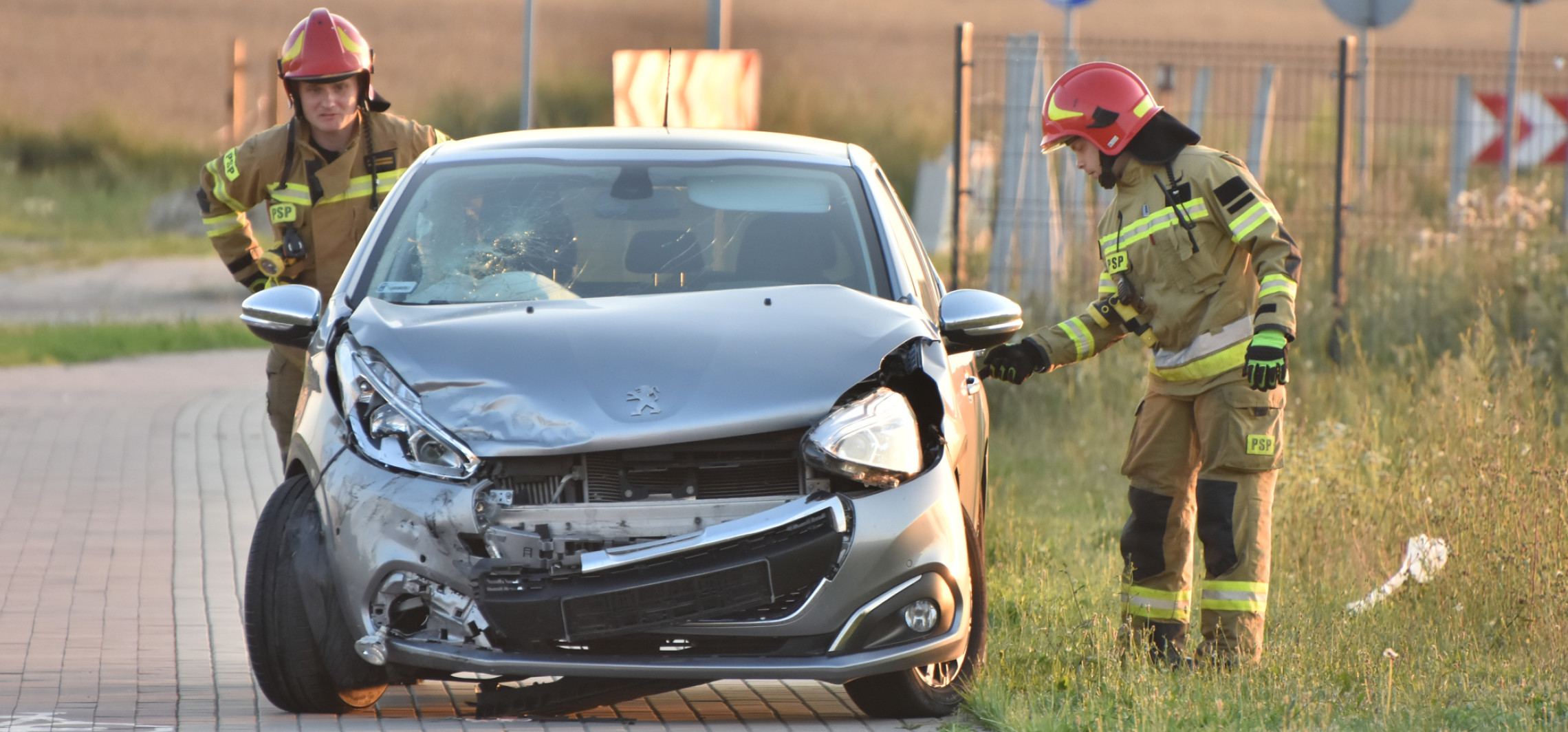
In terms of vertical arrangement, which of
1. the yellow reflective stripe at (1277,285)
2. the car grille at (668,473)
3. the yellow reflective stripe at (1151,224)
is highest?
the yellow reflective stripe at (1151,224)

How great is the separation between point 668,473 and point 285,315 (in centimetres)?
129

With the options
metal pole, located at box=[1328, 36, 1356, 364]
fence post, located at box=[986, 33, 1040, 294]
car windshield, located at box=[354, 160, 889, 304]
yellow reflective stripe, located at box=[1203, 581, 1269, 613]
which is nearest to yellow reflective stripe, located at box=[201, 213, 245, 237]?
car windshield, located at box=[354, 160, 889, 304]

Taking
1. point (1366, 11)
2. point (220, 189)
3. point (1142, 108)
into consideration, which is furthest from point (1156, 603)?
point (1366, 11)

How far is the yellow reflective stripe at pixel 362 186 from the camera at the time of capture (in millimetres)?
6656

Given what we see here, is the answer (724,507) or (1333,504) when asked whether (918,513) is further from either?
(1333,504)

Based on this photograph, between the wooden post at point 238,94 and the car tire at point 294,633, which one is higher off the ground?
the wooden post at point 238,94

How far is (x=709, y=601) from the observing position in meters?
4.31

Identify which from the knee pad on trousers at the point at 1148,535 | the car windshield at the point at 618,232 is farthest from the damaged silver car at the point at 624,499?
the knee pad on trousers at the point at 1148,535

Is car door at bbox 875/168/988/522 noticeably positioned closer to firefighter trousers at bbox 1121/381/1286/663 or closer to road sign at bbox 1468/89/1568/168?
firefighter trousers at bbox 1121/381/1286/663

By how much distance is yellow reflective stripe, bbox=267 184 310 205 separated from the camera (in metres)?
6.64

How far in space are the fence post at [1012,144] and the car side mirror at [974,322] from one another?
6.89 meters

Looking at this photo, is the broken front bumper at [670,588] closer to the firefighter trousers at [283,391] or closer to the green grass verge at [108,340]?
the firefighter trousers at [283,391]

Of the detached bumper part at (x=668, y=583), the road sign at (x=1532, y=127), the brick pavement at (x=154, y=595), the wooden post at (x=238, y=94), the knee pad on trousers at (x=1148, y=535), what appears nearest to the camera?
the detached bumper part at (x=668, y=583)

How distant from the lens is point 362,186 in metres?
6.70
